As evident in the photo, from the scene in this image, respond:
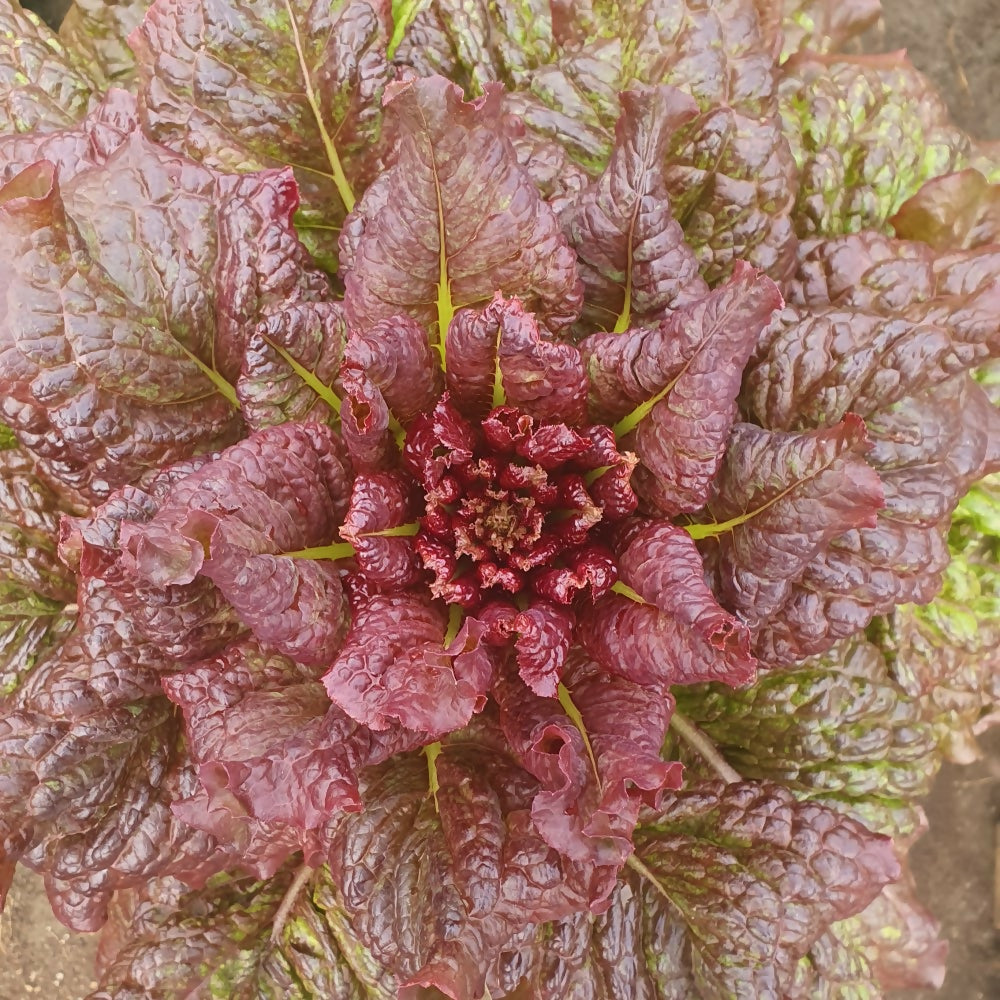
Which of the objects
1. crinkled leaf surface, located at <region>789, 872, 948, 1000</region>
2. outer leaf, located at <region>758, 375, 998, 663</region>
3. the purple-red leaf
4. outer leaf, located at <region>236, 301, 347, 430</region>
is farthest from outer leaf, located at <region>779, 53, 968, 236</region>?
crinkled leaf surface, located at <region>789, 872, 948, 1000</region>

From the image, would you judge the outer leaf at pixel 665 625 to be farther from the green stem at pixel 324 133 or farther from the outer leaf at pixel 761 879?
the green stem at pixel 324 133

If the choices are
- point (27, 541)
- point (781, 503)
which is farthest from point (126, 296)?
point (781, 503)

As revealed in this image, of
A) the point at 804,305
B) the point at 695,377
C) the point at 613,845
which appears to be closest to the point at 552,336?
the point at 695,377

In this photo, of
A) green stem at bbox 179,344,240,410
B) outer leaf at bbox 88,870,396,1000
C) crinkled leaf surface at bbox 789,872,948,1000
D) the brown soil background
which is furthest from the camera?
the brown soil background

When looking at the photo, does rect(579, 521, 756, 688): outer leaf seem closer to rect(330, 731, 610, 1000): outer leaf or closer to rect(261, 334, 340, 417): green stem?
rect(330, 731, 610, 1000): outer leaf

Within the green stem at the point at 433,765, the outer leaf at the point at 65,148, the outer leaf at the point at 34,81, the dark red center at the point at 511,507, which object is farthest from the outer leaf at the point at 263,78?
the green stem at the point at 433,765

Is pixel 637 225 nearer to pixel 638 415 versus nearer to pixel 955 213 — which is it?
pixel 638 415
